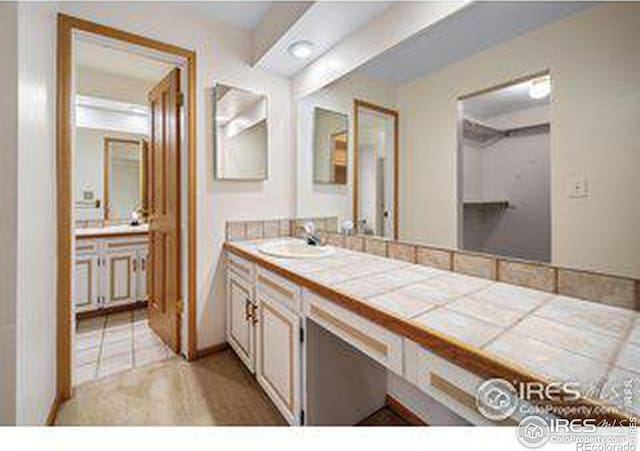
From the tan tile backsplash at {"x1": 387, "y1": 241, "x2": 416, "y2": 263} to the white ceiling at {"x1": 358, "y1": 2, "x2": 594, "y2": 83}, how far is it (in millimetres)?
808

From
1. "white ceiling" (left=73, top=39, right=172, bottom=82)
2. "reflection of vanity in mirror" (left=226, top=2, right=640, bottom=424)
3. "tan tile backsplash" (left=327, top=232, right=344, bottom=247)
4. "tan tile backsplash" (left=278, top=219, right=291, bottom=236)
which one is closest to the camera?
"reflection of vanity in mirror" (left=226, top=2, right=640, bottom=424)

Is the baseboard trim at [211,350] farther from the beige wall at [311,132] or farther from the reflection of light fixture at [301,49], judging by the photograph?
the reflection of light fixture at [301,49]

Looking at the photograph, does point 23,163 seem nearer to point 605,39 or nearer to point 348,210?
point 348,210

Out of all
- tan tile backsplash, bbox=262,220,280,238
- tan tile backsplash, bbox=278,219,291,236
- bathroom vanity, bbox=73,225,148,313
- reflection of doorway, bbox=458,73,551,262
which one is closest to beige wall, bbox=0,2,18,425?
tan tile backsplash, bbox=262,220,280,238

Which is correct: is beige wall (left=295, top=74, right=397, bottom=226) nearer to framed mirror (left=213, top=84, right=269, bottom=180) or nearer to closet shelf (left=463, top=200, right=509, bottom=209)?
framed mirror (left=213, top=84, right=269, bottom=180)

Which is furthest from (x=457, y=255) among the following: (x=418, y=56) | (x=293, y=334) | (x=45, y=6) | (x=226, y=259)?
(x=45, y=6)

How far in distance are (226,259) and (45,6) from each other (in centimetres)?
152

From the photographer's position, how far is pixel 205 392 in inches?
62.8

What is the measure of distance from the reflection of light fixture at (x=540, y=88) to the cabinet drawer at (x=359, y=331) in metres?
0.93

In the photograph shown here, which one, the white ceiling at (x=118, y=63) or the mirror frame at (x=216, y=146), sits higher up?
the white ceiling at (x=118, y=63)

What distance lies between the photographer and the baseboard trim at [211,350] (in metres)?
1.95

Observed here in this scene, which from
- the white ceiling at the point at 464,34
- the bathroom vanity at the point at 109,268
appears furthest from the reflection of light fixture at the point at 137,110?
the white ceiling at the point at 464,34

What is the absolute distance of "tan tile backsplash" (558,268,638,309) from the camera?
2.65 ft

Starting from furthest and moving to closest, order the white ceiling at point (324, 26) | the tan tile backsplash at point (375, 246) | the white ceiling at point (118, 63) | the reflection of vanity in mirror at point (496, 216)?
the white ceiling at point (118, 63), the tan tile backsplash at point (375, 246), the white ceiling at point (324, 26), the reflection of vanity in mirror at point (496, 216)
